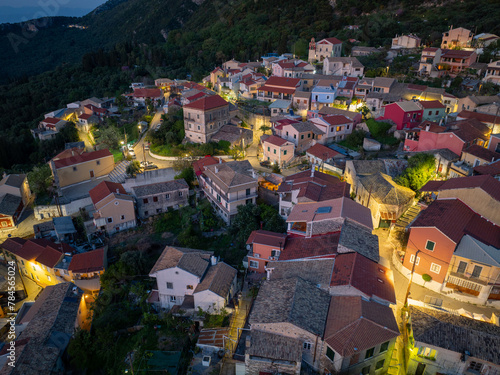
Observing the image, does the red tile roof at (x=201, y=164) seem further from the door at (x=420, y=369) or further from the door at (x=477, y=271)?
the door at (x=420, y=369)

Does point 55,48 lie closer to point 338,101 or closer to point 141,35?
point 141,35

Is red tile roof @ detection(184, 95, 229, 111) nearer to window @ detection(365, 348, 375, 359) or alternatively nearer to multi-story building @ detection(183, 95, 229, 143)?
multi-story building @ detection(183, 95, 229, 143)

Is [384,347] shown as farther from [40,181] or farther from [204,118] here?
Answer: [40,181]

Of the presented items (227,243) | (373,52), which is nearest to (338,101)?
(373,52)

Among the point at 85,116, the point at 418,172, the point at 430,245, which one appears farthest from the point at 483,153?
the point at 85,116

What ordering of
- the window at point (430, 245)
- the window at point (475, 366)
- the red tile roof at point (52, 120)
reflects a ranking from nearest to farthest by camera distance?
the window at point (475, 366) → the window at point (430, 245) → the red tile roof at point (52, 120)

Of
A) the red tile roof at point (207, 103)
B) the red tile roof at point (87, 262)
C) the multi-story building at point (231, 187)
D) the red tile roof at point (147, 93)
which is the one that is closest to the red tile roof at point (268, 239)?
the multi-story building at point (231, 187)

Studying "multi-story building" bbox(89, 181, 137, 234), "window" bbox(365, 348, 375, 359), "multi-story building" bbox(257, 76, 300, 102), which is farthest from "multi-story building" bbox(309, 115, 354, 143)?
"window" bbox(365, 348, 375, 359)
